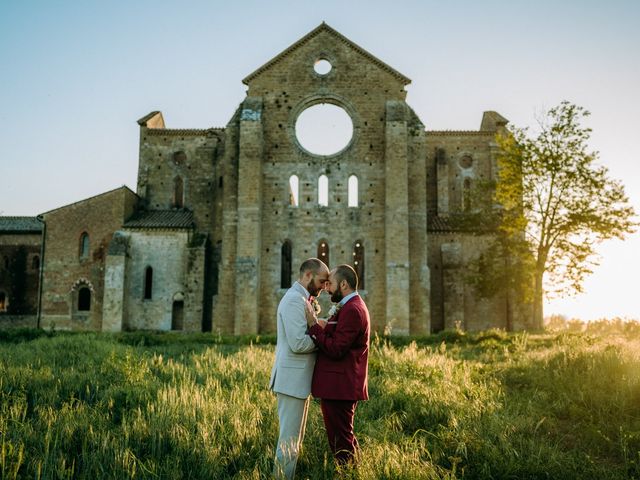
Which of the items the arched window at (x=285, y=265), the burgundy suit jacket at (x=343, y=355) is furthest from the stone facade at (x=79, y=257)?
the burgundy suit jacket at (x=343, y=355)

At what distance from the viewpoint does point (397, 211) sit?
2430cm

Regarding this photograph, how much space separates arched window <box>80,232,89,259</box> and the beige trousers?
1024 inches

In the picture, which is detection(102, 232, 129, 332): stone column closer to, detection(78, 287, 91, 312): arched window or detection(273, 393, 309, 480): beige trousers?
detection(78, 287, 91, 312): arched window

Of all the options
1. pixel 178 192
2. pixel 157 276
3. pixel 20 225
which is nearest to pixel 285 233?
pixel 157 276

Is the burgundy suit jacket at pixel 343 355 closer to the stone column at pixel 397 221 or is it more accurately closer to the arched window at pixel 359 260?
the stone column at pixel 397 221

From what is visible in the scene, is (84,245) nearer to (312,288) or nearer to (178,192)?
(178,192)

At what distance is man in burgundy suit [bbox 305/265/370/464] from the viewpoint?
18.4ft

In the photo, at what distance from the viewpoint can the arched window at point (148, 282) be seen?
1087 inches

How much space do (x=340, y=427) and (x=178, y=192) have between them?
2753 centimetres

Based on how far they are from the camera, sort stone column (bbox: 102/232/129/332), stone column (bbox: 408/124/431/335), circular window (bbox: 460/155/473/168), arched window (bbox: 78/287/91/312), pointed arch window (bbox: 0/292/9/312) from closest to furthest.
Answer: stone column (bbox: 408/124/431/335) < stone column (bbox: 102/232/129/332) < arched window (bbox: 78/287/91/312) < circular window (bbox: 460/155/473/168) < pointed arch window (bbox: 0/292/9/312)

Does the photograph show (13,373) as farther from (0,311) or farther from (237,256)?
(0,311)

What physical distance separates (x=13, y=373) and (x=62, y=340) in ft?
22.3

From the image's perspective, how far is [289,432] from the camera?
5.73 m

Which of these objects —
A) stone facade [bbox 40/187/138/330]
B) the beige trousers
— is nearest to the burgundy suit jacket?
the beige trousers
